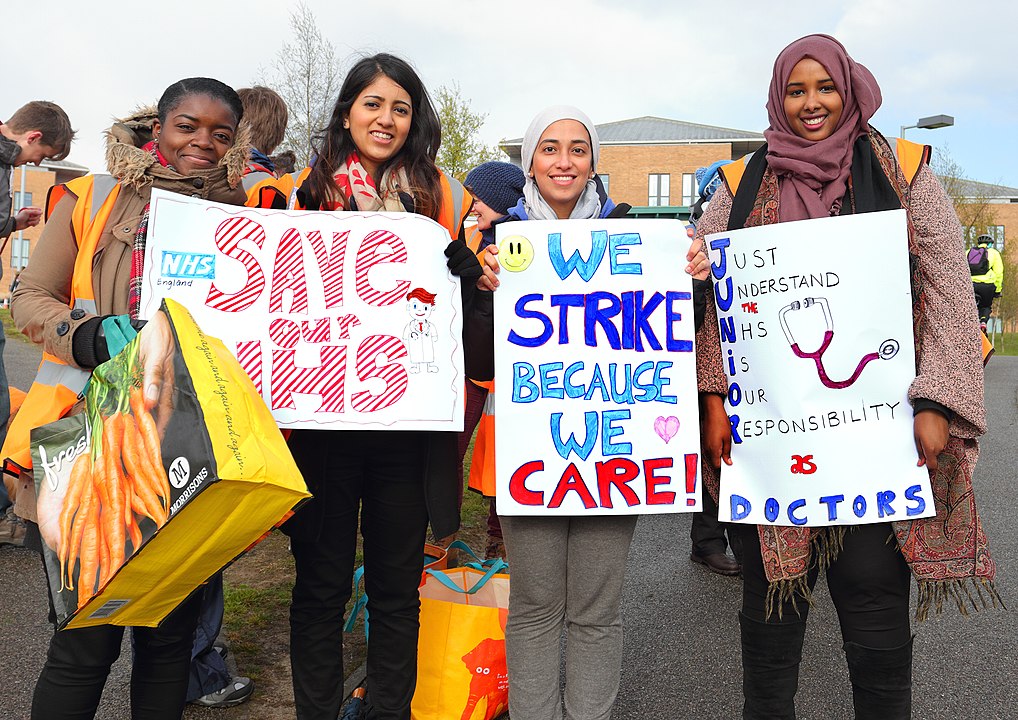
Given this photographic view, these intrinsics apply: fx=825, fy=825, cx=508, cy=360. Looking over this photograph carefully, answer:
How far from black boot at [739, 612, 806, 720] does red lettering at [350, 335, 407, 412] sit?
50.0 inches

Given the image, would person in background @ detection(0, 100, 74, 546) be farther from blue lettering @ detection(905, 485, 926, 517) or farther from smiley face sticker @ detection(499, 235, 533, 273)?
blue lettering @ detection(905, 485, 926, 517)

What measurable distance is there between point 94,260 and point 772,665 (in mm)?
2300

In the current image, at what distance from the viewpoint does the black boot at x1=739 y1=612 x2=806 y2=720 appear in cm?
245

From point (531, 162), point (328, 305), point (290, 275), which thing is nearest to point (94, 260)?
point (290, 275)

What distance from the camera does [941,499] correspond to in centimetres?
237

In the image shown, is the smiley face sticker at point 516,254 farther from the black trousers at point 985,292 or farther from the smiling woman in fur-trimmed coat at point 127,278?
the black trousers at point 985,292

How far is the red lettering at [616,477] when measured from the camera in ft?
8.08

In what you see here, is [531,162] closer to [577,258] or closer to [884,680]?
[577,258]

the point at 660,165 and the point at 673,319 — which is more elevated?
the point at 660,165

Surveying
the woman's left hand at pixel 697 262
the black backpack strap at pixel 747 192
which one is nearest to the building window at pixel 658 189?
the black backpack strap at pixel 747 192

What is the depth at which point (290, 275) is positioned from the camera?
2488 mm

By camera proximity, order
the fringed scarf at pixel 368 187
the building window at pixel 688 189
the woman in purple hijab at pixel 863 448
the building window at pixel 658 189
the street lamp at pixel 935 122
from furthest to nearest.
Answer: the building window at pixel 658 189
the building window at pixel 688 189
the street lamp at pixel 935 122
the fringed scarf at pixel 368 187
the woman in purple hijab at pixel 863 448

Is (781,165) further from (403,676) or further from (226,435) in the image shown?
(403,676)

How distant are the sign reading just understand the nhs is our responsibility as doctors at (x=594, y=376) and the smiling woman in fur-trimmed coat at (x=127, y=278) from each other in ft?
3.09
